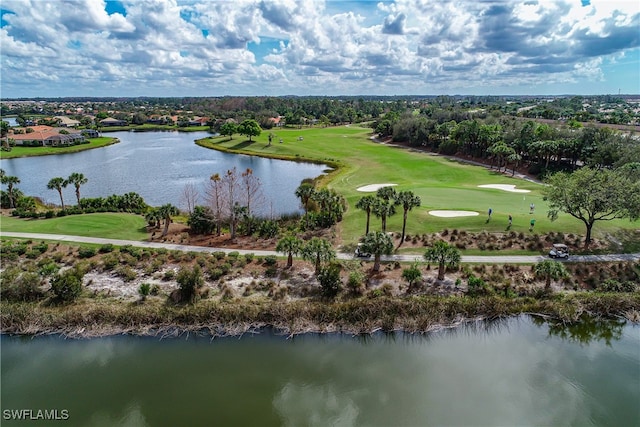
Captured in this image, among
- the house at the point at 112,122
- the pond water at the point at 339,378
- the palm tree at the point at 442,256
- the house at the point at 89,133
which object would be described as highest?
the house at the point at 112,122

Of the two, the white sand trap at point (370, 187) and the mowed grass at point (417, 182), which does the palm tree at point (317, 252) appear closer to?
the mowed grass at point (417, 182)

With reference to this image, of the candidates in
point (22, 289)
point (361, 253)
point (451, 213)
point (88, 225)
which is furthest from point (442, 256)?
point (88, 225)

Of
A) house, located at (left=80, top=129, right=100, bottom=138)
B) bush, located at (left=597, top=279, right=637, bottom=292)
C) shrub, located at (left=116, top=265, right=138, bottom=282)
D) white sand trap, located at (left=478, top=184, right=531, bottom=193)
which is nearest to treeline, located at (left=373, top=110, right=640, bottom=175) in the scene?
white sand trap, located at (left=478, top=184, right=531, bottom=193)

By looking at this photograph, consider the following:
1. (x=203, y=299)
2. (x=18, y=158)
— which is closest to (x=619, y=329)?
(x=203, y=299)

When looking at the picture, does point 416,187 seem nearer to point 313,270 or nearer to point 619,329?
point 313,270

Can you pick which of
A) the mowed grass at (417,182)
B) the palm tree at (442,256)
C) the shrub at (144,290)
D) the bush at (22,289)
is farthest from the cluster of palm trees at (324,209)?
the bush at (22,289)
